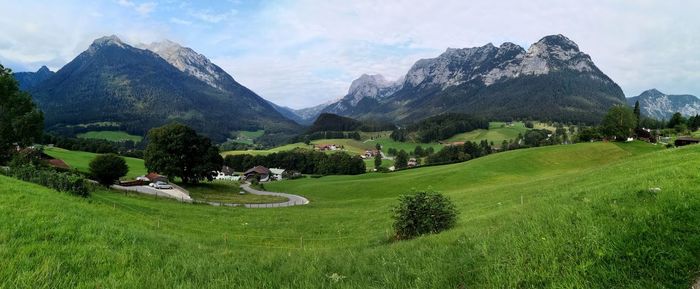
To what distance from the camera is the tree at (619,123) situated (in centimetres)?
8524

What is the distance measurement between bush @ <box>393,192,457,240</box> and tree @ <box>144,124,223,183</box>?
61.6 m

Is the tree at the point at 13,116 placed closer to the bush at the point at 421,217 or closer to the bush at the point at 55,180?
the bush at the point at 55,180

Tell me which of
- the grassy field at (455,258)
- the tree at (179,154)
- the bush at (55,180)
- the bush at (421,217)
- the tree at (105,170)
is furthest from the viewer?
the tree at (179,154)

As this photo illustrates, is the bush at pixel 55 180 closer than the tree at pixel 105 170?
Yes

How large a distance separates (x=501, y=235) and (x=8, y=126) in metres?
64.9

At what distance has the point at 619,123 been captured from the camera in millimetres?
87750

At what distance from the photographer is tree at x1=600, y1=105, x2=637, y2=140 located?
280 ft

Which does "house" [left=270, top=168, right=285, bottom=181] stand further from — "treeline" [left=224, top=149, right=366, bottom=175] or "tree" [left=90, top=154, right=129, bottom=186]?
"tree" [left=90, top=154, right=129, bottom=186]

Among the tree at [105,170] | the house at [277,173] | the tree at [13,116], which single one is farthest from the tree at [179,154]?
the house at [277,173]

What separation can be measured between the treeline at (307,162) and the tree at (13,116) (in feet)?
286

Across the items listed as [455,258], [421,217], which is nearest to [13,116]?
[421,217]

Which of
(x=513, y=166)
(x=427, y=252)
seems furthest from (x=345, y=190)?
(x=427, y=252)

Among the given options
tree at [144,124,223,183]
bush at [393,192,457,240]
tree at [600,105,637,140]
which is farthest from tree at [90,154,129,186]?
tree at [600,105,637,140]

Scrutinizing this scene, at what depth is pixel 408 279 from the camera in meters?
6.59
